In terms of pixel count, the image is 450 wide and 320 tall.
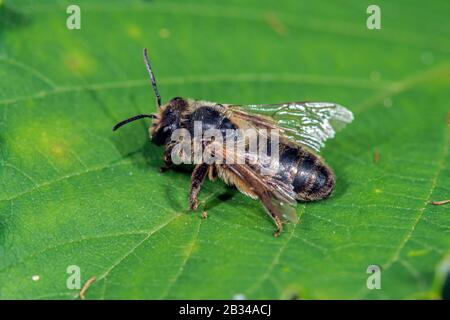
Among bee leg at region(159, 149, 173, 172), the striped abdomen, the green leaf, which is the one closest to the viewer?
the green leaf

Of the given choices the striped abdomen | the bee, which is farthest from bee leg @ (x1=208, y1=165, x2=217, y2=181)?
the striped abdomen

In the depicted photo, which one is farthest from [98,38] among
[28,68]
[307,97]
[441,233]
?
[441,233]

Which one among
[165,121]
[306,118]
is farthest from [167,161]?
[306,118]

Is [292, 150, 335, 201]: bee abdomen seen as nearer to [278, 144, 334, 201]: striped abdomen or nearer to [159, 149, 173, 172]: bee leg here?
[278, 144, 334, 201]: striped abdomen

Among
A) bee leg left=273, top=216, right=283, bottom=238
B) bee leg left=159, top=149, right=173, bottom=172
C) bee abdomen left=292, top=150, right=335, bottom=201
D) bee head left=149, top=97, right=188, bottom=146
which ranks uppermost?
bee head left=149, top=97, right=188, bottom=146

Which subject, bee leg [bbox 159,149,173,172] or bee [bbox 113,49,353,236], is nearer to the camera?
bee [bbox 113,49,353,236]

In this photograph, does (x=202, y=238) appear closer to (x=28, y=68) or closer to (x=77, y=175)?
(x=77, y=175)
